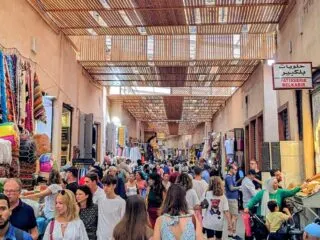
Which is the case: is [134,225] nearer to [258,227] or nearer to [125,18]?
[258,227]

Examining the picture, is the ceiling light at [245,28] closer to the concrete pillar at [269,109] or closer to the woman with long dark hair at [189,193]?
the concrete pillar at [269,109]

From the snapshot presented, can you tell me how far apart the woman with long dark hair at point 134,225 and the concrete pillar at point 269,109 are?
9.58m

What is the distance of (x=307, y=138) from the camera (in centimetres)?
820

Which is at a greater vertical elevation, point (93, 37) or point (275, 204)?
point (93, 37)

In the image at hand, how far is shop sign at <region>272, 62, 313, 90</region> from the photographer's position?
7.46 metres

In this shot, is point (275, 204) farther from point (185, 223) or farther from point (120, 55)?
point (120, 55)

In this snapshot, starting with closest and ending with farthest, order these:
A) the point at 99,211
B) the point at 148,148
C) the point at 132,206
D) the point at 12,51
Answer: the point at 132,206
the point at 99,211
the point at 12,51
the point at 148,148

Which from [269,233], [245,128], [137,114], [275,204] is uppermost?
[137,114]

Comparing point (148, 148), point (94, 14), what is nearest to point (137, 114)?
point (148, 148)

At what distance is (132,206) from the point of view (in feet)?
10.6

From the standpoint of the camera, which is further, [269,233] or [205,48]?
[205,48]

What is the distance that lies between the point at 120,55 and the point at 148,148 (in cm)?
1932

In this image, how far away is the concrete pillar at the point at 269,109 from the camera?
1214cm

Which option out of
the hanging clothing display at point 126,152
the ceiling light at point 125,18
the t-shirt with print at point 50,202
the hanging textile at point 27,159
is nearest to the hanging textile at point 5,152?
the t-shirt with print at point 50,202
